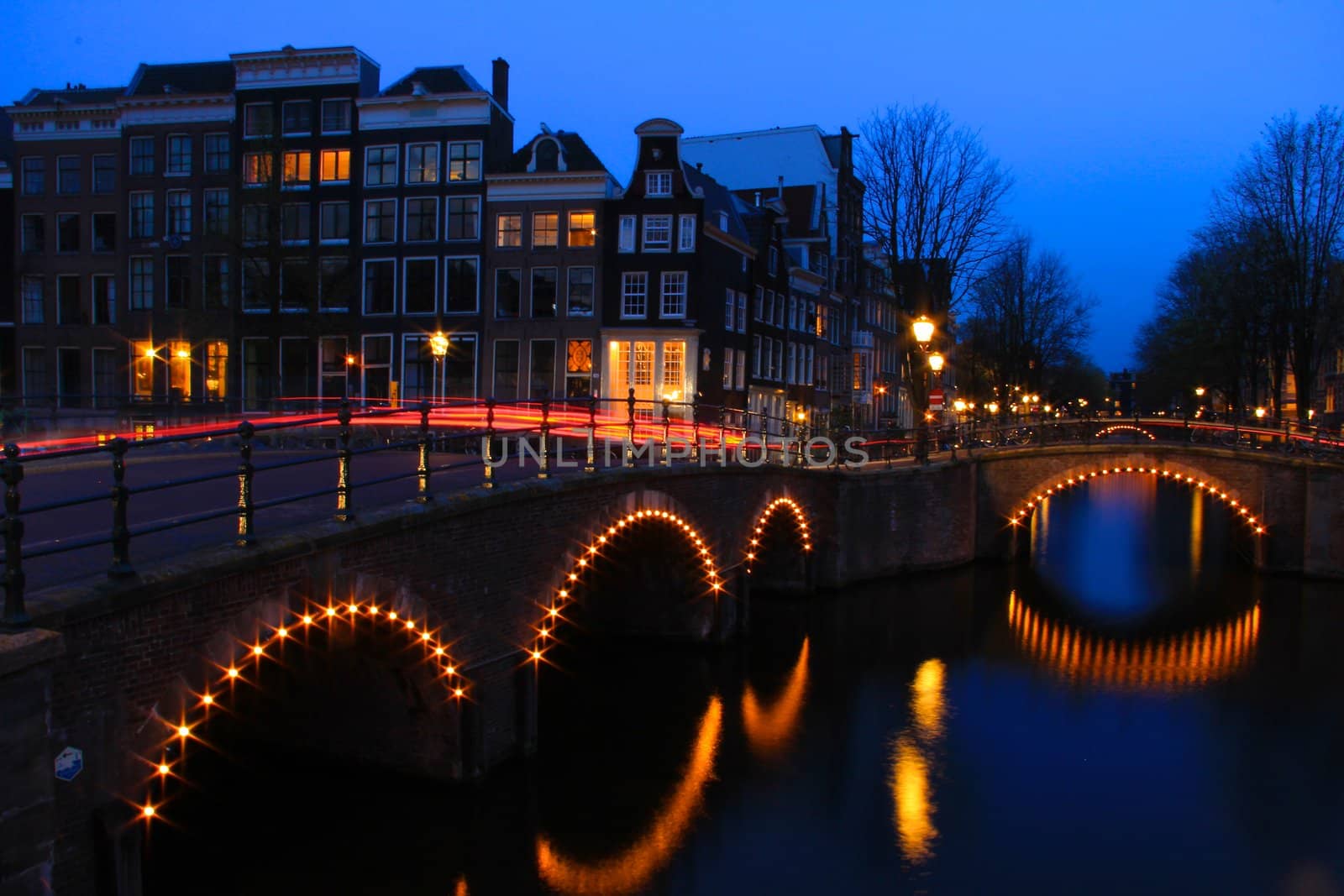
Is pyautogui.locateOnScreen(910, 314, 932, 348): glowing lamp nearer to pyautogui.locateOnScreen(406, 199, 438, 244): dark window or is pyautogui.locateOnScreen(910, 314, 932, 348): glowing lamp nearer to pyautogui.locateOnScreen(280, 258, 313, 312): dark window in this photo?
pyautogui.locateOnScreen(280, 258, 313, 312): dark window

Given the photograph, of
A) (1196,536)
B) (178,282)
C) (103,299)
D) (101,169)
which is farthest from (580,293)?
(1196,536)

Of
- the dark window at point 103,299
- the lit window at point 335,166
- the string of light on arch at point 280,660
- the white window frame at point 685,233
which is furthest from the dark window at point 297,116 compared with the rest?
the string of light on arch at point 280,660

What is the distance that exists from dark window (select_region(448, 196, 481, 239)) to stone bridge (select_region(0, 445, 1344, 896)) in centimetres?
2002

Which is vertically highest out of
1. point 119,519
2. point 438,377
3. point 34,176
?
point 34,176

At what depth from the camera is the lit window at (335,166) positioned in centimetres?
3912

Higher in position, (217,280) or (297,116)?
(297,116)

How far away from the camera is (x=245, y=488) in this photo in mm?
8242

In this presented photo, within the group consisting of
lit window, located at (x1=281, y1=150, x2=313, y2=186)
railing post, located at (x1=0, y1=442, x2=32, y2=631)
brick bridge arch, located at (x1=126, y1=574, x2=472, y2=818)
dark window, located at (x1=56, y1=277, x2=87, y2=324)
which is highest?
lit window, located at (x1=281, y1=150, x2=313, y2=186)

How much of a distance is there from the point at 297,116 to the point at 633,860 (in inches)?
1400

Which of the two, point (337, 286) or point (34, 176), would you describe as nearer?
point (337, 286)

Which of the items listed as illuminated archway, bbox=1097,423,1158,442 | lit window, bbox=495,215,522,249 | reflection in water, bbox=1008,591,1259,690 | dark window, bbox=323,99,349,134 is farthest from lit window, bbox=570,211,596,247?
reflection in water, bbox=1008,591,1259,690

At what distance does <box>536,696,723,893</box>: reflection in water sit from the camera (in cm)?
1052

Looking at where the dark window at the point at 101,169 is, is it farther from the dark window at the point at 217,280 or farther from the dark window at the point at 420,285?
the dark window at the point at 420,285

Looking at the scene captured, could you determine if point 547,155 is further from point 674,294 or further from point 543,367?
point 543,367
